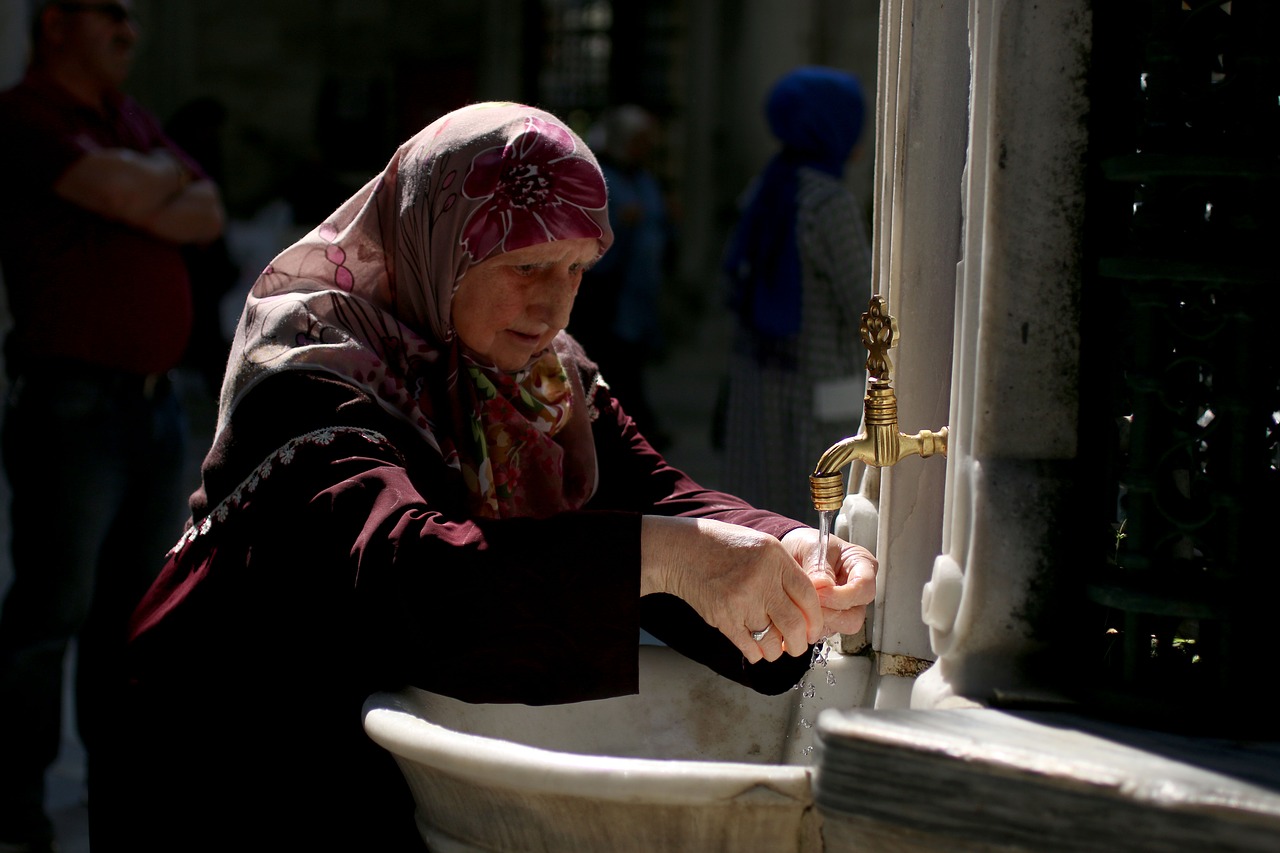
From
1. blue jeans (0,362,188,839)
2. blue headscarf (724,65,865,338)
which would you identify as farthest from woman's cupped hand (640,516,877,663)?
blue headscarf (724,65,865,338)

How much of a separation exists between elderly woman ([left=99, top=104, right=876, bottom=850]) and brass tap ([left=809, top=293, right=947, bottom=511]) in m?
0.19

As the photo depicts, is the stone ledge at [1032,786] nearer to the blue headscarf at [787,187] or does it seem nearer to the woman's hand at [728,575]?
the woman's hand at [728,575]

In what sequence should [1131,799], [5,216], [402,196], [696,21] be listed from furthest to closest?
[696,21] → [5,216] → [402,196] → [1131,799]

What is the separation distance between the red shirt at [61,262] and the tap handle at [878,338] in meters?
2.11

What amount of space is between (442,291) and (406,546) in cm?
50

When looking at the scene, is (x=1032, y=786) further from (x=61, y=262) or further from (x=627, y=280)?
(x=627, y=280)

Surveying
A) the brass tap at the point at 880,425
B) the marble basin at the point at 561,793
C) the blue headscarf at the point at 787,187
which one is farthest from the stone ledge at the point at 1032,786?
the blue headscarf at the point at 787,187

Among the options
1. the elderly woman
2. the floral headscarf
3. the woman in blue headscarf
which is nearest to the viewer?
the elderly woman

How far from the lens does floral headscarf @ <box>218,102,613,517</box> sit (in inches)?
71.6

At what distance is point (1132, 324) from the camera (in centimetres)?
140

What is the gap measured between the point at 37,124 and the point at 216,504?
1.82 m

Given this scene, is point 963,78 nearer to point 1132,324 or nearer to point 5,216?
point 1132,324

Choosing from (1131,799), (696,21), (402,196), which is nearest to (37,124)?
(402,196)

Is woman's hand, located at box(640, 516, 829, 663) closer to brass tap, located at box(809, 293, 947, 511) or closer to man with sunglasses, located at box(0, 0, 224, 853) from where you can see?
brass tap, located at box(809, 293, 947, 511)
